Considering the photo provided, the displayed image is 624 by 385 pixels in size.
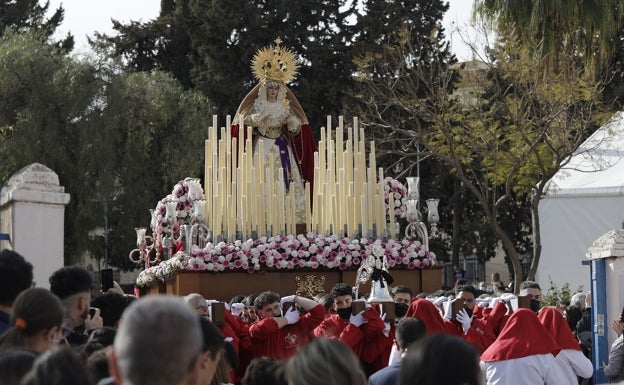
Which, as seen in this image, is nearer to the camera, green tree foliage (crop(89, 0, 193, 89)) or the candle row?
the candle row

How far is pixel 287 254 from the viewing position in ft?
55.7

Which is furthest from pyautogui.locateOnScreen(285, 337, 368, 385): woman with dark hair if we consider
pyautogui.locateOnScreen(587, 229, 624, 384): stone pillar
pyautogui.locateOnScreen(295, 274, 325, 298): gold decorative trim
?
pyautogui.locateOnScreen(295, 274, 325, 298): gold decorative trim

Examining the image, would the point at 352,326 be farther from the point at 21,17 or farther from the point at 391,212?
the point at 21,17

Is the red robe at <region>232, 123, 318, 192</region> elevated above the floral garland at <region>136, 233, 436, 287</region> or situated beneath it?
elevated above

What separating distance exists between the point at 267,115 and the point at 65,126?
15.4m

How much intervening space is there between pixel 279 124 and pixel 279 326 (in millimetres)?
9092

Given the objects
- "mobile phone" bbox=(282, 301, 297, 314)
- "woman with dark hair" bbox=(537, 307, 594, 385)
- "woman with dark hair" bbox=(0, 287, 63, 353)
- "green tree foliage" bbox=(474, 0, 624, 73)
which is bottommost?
"woman with dark hair" bbox=(537, 307, 594, 385)

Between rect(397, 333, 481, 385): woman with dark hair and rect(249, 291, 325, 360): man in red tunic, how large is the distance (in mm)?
6291

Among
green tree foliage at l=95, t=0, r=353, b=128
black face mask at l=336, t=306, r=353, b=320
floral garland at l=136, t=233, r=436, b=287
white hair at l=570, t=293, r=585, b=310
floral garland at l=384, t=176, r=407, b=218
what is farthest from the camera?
green tree foliage at l=95, t=0, r=353, b=128

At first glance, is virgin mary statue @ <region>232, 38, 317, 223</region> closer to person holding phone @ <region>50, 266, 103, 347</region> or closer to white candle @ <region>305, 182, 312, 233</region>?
white candle @ <region>305, 182, 312, 233</region>

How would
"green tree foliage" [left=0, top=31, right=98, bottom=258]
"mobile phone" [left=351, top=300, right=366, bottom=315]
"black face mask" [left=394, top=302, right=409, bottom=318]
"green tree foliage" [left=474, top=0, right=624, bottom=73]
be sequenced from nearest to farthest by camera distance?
"mobile phone" [left=351, top=300, right=366, bottom=315] → "black face mask" [left=394, top=302, right=409, bottom=318] → "green tree foliage" [left=474, top=0, right=624, bottom=73] → "green tree foliage" [left=0, top=31, right=98, bottom=258]

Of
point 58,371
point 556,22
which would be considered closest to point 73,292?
point 58,371

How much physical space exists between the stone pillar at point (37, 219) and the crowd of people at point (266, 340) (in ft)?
3.92

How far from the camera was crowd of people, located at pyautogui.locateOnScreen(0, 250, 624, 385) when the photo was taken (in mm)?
3602
